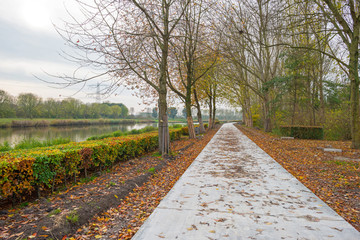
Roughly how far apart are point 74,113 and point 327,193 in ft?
181

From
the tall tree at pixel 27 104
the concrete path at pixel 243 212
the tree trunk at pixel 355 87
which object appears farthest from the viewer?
the tall tree at pixel 27 104

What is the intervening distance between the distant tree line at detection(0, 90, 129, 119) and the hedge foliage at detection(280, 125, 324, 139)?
87.2ft

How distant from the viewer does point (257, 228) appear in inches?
108

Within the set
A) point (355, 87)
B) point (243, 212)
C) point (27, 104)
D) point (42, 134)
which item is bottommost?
point (42, 134)

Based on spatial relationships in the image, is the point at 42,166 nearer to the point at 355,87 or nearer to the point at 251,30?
the point at 355,87

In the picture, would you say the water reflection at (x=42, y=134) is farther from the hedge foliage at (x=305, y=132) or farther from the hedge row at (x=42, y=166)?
the hedge foliage at (x=305, y=132)

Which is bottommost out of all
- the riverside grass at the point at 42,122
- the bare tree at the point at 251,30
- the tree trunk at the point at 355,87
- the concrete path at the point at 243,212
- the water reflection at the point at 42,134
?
the water reflection at the point at 42,134

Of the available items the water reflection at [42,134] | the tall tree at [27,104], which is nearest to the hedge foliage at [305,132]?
the water reflection at [42,134]

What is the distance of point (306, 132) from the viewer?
1403 centimetres

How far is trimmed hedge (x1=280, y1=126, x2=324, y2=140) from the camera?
13742 mm

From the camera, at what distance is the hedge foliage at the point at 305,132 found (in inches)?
541

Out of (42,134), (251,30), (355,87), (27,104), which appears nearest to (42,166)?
(355,87)

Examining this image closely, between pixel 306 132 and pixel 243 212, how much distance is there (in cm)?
1328

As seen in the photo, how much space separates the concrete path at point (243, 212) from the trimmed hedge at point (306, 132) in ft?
35.1
